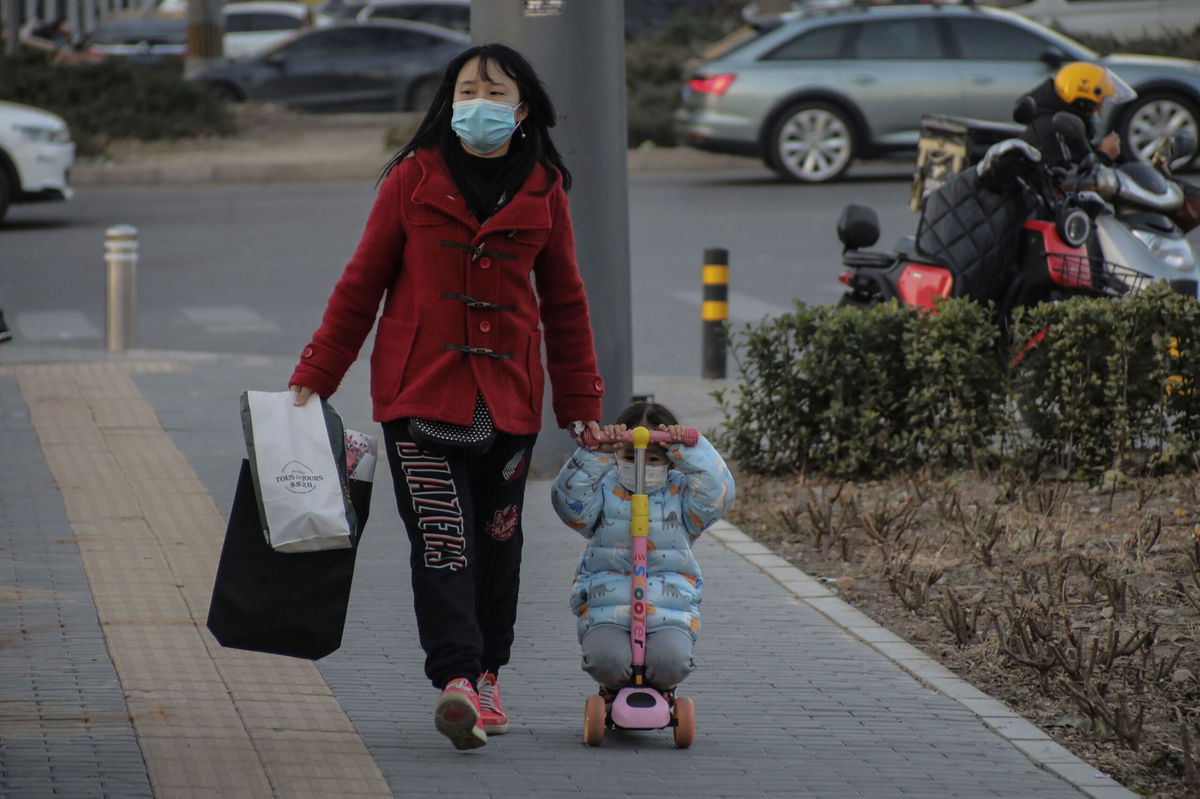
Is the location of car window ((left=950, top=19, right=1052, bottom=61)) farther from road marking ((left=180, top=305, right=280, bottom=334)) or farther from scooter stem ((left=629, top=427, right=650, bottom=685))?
scooter stem ((left=629, top=427, right=650, bottom=685))

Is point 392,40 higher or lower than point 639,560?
higher

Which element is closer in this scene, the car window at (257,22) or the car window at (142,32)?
the car window at (142,32)

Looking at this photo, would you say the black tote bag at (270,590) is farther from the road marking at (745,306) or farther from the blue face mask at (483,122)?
the road marking at (745,306)

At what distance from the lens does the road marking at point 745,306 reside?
41.9 feet

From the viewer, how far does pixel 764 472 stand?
7.91 m

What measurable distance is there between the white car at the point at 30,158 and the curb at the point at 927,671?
38.1 feet

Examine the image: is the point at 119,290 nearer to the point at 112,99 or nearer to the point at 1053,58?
the point at 1053,58

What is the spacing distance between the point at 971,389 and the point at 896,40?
492 inches

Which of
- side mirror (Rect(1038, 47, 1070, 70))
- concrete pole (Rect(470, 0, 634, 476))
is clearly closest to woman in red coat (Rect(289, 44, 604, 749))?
concrete pole (Rect(470, 0, 634, 476))

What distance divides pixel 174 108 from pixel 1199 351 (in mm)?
19869

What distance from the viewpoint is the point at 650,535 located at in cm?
456

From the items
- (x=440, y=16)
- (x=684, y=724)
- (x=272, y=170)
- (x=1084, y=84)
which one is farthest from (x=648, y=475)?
(x=440, y=16)

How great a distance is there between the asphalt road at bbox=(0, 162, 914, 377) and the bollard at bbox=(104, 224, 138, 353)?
2.22ft

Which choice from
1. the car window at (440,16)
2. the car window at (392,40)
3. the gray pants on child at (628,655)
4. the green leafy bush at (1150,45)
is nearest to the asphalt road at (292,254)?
the green leafy bush at (1150,45)
